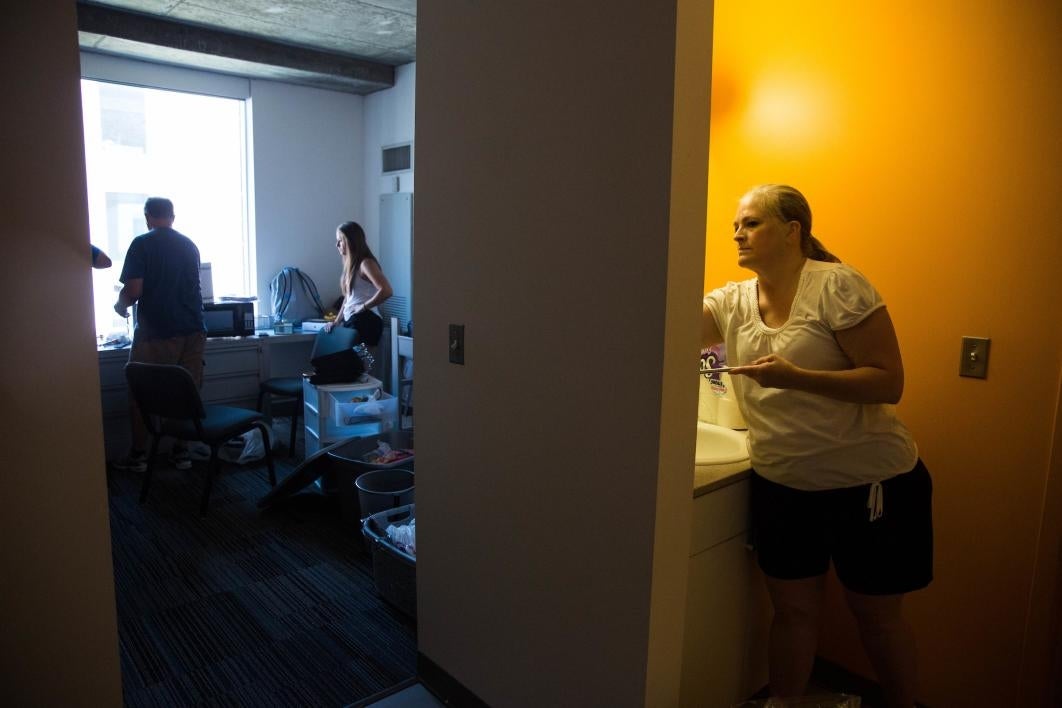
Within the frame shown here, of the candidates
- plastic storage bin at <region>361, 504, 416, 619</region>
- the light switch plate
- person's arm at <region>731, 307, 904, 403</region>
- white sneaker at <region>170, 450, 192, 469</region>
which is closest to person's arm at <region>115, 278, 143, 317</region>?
white sneaker at <region>170, 450, 192, 469</region>

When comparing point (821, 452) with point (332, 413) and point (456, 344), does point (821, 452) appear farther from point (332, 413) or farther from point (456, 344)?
point (332, 413)

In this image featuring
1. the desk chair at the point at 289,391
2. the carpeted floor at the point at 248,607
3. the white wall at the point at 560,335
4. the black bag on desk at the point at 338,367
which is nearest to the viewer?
the white wall at the point at 560,335

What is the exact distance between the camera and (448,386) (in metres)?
2.01

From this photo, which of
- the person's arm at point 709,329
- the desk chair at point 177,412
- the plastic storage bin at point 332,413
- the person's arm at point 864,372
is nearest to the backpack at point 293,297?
the plastic storage bin at point 332,413

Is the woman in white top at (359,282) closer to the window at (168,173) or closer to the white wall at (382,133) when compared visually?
the white wall at (382,133)

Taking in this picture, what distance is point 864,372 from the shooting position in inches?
64.6

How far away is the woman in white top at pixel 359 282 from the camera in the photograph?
443cm

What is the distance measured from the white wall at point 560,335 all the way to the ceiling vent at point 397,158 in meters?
3.35

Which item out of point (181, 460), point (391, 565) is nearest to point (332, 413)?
point (181, 460)

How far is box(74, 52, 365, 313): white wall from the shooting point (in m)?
5.18

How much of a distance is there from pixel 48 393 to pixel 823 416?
1.62 meters

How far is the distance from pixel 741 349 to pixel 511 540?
802mm

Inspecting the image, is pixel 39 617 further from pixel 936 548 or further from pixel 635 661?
pixel 936 548

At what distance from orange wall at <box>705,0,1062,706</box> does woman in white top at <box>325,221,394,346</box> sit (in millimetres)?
2844
